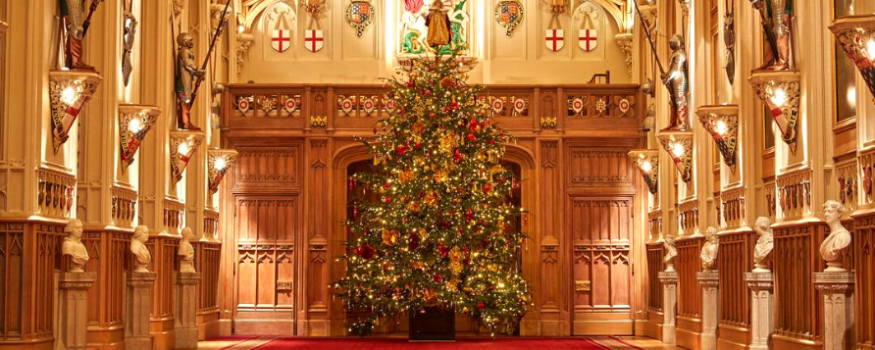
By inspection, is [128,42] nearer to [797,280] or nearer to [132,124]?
[132,124]

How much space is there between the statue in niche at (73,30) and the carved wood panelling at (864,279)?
8.35 meters

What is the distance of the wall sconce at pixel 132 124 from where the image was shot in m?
16.9

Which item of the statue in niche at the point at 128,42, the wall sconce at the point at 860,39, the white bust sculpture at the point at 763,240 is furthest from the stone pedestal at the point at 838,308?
the statue in niche at the point at 128,42

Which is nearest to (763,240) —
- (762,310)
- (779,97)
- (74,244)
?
(762,310)

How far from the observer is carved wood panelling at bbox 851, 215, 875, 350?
38.9ft

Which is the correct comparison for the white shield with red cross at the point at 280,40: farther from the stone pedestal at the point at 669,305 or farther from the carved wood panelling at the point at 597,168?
the stone pedestal at the point at 669,305

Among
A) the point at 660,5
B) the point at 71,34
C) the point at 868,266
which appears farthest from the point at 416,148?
the point at 868,266

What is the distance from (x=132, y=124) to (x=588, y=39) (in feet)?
36.5

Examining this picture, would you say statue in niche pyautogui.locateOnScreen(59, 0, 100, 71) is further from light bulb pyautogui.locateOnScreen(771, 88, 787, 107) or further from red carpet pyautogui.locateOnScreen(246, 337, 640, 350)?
light bulb pyautogui.locateOnScreen(771, 88, 787, 107)

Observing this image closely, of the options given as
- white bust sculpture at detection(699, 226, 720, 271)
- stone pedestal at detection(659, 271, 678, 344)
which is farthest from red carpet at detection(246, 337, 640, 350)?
white bust sculpture at detection(699, 226, 720, 271)

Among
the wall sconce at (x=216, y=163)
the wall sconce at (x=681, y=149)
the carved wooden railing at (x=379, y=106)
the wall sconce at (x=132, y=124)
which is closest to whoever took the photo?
the wall sconce at (x=132, y=124)

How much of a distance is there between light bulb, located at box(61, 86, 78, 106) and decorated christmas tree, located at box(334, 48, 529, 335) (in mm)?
7547

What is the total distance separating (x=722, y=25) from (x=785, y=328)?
496 centimetres

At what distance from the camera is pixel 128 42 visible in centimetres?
1758
